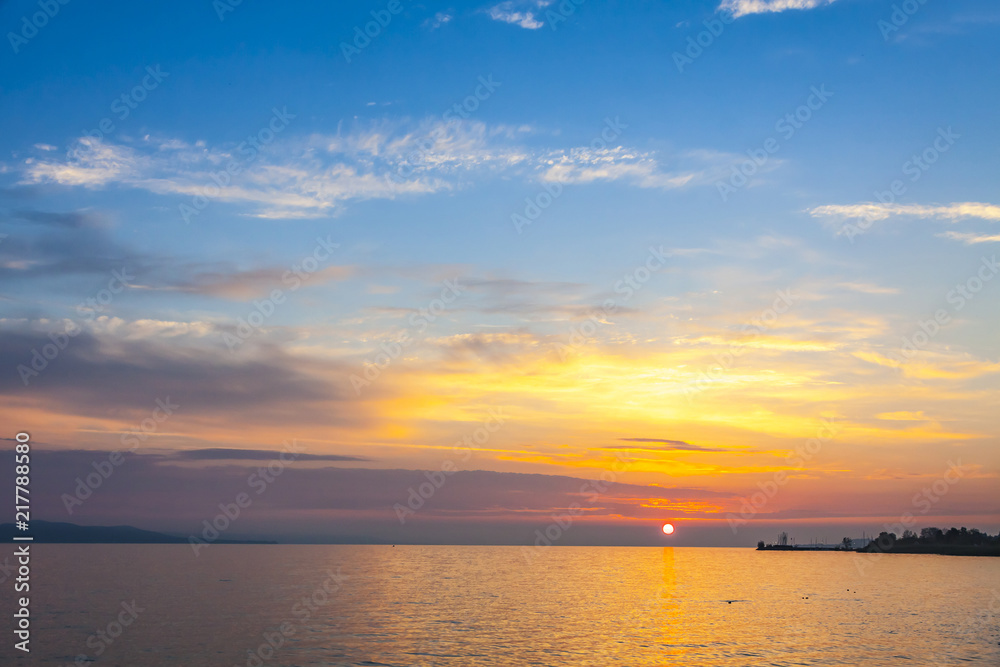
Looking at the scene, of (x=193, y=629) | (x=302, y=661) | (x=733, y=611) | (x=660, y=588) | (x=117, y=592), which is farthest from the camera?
(x=660, y=588)

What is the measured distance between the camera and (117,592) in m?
103

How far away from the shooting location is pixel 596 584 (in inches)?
5723

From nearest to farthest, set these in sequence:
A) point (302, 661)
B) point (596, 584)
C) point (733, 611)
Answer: point (302, 661), point (733, 611), point (596, 584)

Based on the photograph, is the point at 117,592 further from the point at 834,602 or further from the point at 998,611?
the point at 998,611

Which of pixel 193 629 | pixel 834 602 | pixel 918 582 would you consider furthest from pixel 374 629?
pixel 918 582

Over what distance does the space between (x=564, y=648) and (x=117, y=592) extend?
7515 centimetres

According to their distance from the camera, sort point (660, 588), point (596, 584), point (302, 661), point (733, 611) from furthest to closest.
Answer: point (596, 584), point (660, 588), point (733, 611), point (302, 661)

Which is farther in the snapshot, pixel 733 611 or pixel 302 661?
pixel 733 611

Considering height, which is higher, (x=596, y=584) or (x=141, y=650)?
(x=141, y=650)

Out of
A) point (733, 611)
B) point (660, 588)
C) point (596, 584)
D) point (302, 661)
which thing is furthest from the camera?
point (596, 584)

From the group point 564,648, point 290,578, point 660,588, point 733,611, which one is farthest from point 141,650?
point 660,588

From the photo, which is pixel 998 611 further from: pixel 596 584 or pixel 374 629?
pixel 374 629

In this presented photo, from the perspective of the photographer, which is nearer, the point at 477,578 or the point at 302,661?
the point at 302,661

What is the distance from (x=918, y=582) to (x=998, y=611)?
6654 cm
